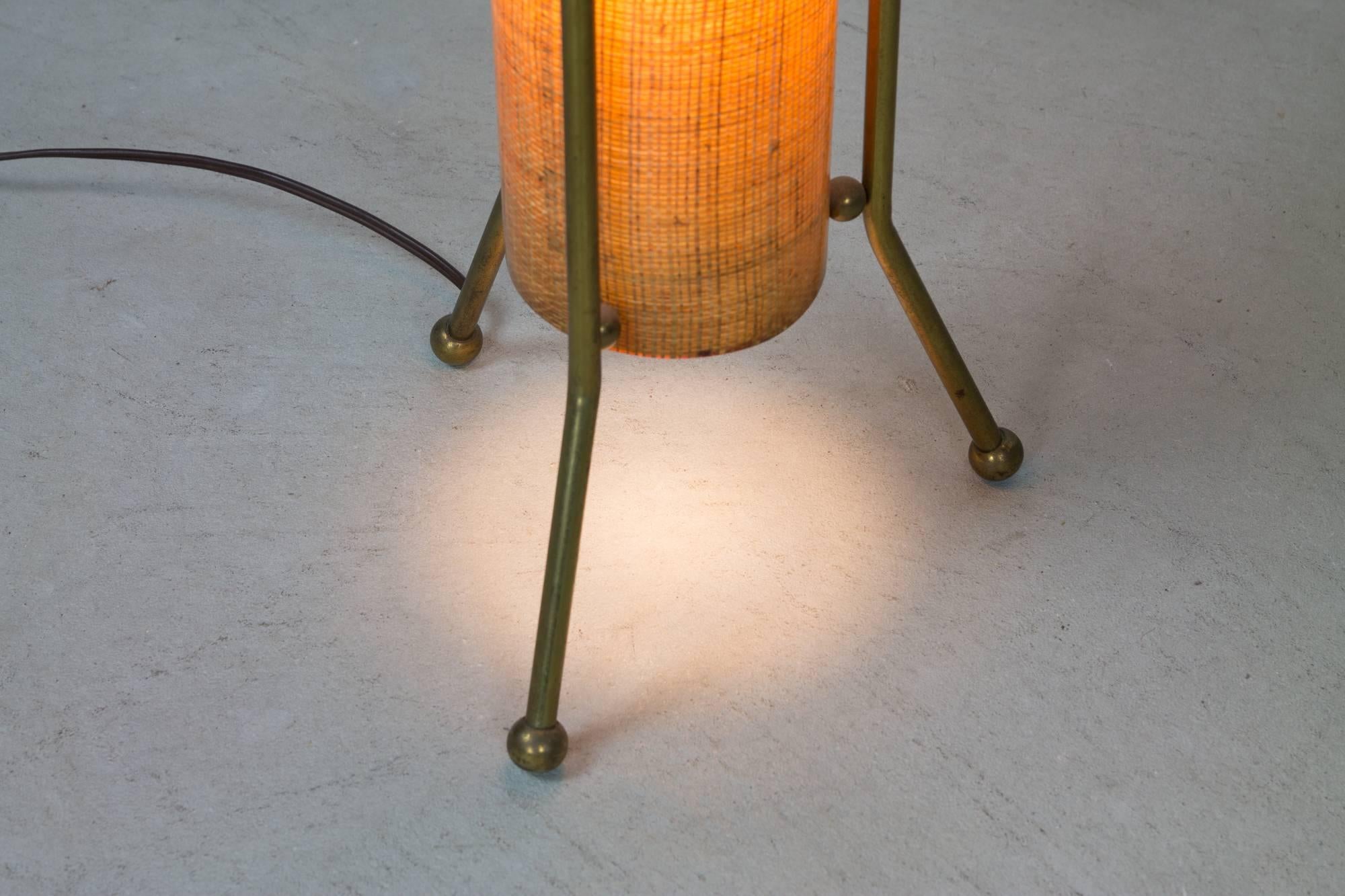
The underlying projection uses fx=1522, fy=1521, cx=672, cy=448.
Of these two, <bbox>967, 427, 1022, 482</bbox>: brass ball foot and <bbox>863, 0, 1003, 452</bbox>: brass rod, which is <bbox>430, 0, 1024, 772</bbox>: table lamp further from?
<bbox>967, 427, 1022, 482</bbox>: brass ball foot

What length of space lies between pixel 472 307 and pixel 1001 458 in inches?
21.3

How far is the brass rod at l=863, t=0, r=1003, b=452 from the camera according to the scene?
3.92 feet

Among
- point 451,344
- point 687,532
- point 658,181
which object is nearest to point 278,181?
point 451,344

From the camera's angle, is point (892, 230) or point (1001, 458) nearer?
point (892, 230)

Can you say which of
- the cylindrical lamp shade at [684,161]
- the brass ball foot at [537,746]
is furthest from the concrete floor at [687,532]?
the cylindrical lamp shade at [684,161]

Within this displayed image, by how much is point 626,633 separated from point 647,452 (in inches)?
9.0

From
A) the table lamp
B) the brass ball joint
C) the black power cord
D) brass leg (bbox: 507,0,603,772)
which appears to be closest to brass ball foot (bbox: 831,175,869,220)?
the table lamp

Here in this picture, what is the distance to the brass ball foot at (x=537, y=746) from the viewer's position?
1.22 m

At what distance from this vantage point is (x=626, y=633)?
1.35 metres

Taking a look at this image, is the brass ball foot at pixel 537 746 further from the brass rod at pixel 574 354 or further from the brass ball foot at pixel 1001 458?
the brass ball foot at pixel 1001 458

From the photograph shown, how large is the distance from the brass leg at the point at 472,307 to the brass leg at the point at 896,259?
0.34 meters

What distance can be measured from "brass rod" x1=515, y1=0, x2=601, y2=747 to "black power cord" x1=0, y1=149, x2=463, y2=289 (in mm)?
588

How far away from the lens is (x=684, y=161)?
3.60 ft

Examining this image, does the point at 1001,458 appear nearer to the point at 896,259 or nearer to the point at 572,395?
the point at 896,259
